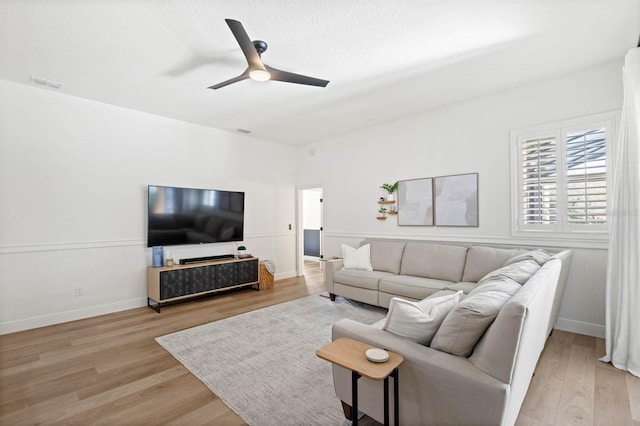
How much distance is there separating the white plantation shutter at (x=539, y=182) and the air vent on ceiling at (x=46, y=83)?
5.38 meters

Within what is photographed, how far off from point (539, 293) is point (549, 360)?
1676mm

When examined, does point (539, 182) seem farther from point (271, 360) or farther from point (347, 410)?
point (271, 360)

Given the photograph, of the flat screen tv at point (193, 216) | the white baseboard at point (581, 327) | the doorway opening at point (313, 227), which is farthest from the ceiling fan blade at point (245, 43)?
the doorway opening at point (313, 227)

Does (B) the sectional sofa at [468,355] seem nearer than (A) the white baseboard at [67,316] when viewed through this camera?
Yes

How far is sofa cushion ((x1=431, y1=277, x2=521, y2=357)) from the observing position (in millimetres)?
1489

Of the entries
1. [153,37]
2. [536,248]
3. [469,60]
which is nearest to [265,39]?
[153,37]

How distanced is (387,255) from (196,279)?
279cm

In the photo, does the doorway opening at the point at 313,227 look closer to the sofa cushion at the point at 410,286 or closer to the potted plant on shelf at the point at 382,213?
the potted plant on shelf at the point at 382,213

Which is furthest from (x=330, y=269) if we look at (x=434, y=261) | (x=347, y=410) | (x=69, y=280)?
(x=69, y=280)

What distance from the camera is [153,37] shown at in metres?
2.57

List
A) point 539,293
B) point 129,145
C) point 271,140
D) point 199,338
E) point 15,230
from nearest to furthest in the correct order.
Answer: point 539,293, point 199,338, point 15,230, point 129,145, point 271,140

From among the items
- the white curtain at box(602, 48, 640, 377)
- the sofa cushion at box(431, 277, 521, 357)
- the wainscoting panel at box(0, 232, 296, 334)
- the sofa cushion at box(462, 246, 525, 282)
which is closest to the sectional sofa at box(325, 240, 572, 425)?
the sofa cushion at box(431, 277, 521, 357)

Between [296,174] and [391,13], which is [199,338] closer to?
[391,13]

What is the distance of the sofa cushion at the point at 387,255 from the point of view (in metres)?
4.33
